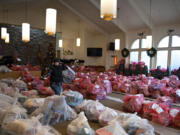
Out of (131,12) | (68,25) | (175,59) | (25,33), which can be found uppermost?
(68,25)

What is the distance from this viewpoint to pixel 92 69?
6.05 metres

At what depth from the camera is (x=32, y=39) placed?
9078 mm

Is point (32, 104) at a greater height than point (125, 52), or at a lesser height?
lesser

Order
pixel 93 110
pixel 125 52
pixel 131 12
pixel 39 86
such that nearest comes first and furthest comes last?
pixel 93 110 < pixel 39 86 < pixel 131 12 < pixel 125 52

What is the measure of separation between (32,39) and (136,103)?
8366 mm

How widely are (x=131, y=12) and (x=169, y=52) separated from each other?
237 cm

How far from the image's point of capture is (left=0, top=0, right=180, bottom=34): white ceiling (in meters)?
5.84

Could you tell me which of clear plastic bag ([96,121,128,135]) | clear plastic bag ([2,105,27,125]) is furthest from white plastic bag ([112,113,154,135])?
clear plastic bag ([2,105,27,125])

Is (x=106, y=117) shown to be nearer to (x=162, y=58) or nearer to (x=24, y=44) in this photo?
(x=162, y=58)

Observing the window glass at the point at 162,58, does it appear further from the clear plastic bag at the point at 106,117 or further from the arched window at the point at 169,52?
the clear plastic bag at the point at 106,117

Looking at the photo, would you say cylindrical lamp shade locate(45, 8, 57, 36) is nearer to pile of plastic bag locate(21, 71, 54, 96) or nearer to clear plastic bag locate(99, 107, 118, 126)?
pile of plastic bag locate(21, 71, 54, 96)

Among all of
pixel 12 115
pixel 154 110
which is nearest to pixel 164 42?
pixel 154 110

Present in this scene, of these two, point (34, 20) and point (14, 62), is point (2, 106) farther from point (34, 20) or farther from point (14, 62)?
point (34, 20)

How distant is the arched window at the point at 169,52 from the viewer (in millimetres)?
6453
